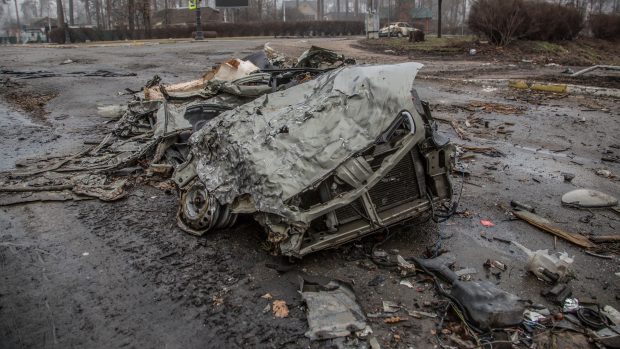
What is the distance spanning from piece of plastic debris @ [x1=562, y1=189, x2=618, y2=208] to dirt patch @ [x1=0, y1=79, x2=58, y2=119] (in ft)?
31.3

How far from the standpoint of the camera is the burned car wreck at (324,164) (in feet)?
11.6

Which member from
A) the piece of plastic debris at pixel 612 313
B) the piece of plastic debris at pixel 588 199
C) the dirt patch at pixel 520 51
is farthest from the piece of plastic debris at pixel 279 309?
the dirt patch at pixel 520 51

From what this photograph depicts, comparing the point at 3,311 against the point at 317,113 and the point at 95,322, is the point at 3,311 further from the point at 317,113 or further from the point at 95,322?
the point at 317,113

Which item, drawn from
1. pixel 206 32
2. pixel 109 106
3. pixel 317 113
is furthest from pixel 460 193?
pixel 206 32

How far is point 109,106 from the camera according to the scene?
1000cm

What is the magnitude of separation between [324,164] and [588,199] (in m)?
3.66

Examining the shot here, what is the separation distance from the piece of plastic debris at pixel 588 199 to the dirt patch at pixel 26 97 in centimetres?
953

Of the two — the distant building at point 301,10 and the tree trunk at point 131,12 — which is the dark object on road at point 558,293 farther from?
the distant building at point 301,10

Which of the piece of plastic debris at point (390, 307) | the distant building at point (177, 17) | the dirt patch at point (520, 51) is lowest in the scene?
the piece of plastic debris at point (390, 307)

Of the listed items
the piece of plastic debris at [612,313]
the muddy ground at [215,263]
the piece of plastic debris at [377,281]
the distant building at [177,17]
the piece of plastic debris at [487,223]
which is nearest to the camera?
the muddy ground at [215,263]

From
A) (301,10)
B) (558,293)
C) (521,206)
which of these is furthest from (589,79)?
(301,10)

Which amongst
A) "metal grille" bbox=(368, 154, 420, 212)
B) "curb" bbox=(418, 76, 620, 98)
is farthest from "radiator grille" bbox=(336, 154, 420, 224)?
"curb" bbox=(418, 76, 620, 98)

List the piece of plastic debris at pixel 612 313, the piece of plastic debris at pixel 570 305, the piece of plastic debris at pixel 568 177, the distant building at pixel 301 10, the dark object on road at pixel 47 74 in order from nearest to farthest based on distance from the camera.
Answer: the piece of plastic debris at pixel 612 313 → the piece of plastic debris at pixel 570 305 → the piece of plastic debris at pixel 568 177 → the dark object on road at pixel 47 74 → the distant building at pixel 301 10

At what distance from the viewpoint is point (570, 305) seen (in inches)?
135
